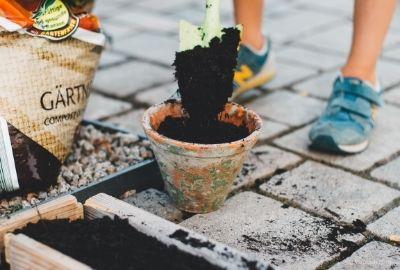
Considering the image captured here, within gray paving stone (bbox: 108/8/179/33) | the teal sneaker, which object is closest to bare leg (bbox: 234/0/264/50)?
the teal sneaker

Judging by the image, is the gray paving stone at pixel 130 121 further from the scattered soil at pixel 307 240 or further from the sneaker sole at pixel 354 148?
the scattered soil at pixel 307 240

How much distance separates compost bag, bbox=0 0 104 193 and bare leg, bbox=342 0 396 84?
1.04 metres

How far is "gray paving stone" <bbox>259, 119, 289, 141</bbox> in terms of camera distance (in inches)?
101

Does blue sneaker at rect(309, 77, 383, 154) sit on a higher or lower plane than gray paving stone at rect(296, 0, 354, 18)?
higher

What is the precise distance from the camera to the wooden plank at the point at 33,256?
136 cm

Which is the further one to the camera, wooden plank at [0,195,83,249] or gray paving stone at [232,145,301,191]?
gray paving stone at [232,145,301,191]

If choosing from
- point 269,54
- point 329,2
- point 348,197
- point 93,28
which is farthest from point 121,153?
point 329,2

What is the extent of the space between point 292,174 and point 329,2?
110 inches

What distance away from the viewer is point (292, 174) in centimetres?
223

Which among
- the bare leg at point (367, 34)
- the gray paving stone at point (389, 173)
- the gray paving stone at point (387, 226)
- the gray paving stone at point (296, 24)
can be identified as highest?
the bare leg at point (367, 34)

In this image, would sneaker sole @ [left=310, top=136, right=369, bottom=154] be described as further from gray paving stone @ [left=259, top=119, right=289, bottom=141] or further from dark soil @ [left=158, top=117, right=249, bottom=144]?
dark soil @ [left=158, top=117, right=249, bottom=144]

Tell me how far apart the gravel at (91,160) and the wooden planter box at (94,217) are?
305 millimetres

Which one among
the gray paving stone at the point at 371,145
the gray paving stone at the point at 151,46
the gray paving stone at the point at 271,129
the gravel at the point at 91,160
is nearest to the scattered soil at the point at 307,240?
the gray paving stone at the point at 371,145

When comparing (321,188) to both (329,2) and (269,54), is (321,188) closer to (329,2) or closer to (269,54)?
(269,54)
